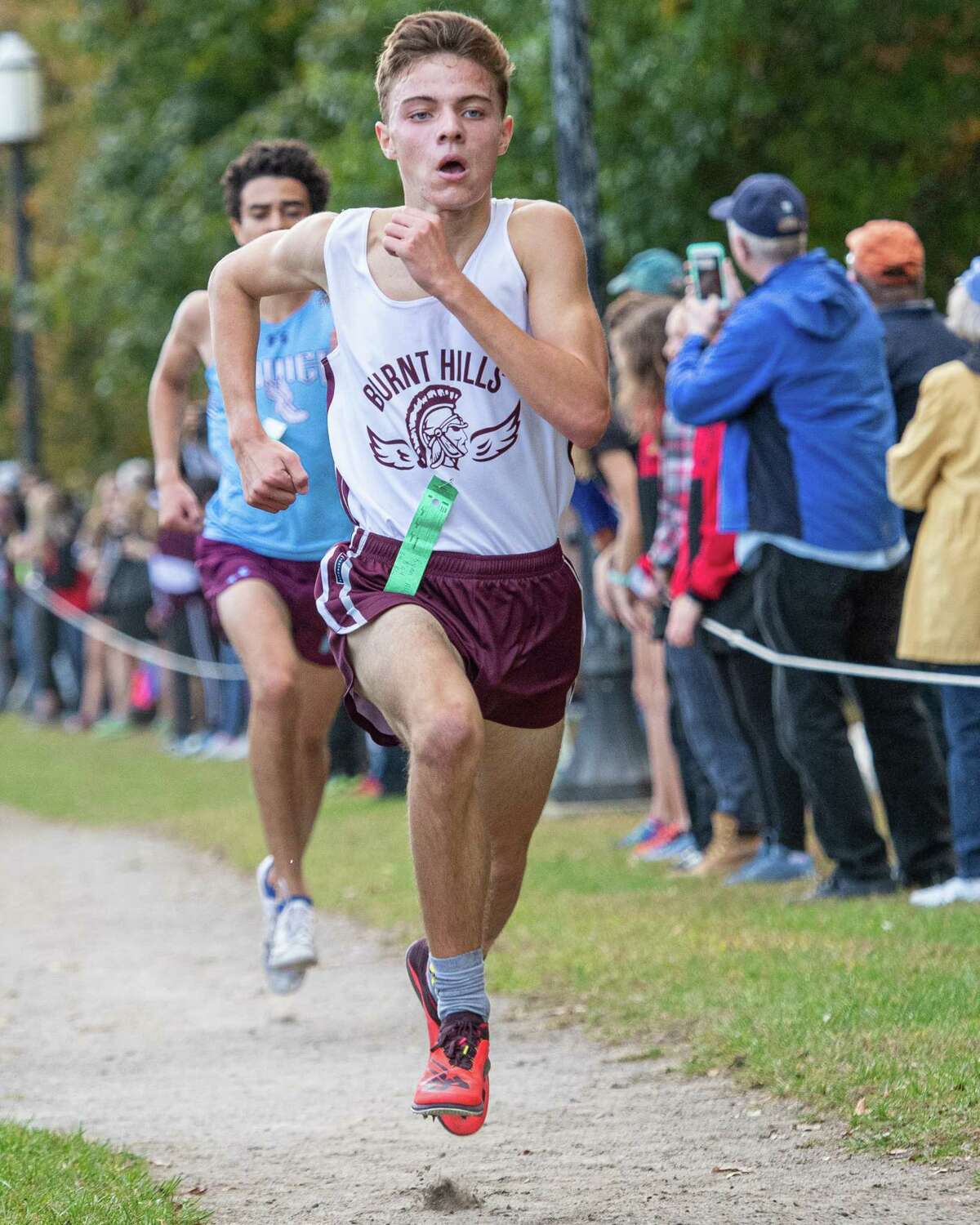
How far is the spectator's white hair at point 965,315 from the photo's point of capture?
26.3 feet

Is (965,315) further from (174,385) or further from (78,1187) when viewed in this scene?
(78,1187)

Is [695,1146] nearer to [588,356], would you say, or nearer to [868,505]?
[588,356]

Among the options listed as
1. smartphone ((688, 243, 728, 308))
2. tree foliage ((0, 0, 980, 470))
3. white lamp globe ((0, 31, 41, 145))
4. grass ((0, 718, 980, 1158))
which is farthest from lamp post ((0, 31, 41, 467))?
smartphone ((688, 243, 728, 308))

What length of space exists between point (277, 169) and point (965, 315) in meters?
2.48

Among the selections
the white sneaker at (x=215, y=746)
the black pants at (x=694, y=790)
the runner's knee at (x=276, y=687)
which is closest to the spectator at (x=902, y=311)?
the black pants at (x=694, y=790)

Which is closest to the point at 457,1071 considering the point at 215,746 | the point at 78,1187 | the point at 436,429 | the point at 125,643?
the point at 78,1187

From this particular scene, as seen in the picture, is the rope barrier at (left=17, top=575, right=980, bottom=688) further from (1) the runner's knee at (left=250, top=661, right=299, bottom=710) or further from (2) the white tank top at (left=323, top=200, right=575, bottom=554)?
(2) the white tank top at (left=323, top=200, right=575, bottom=554)

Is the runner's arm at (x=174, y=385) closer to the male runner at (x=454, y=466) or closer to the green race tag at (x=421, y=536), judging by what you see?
the male runner at (x=454, y=466)

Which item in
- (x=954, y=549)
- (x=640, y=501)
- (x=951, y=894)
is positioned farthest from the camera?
(x=640, y=501)

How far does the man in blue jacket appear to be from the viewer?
8500 millimetres

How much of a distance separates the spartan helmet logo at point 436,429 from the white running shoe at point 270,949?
2.45 metres

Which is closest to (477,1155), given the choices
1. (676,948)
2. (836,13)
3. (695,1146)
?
(695,1146)

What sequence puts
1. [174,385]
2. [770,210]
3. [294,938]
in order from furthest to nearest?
1. [770,210]
2. [174,385]
3. [294,938]

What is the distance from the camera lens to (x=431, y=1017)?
5098 millimetres
